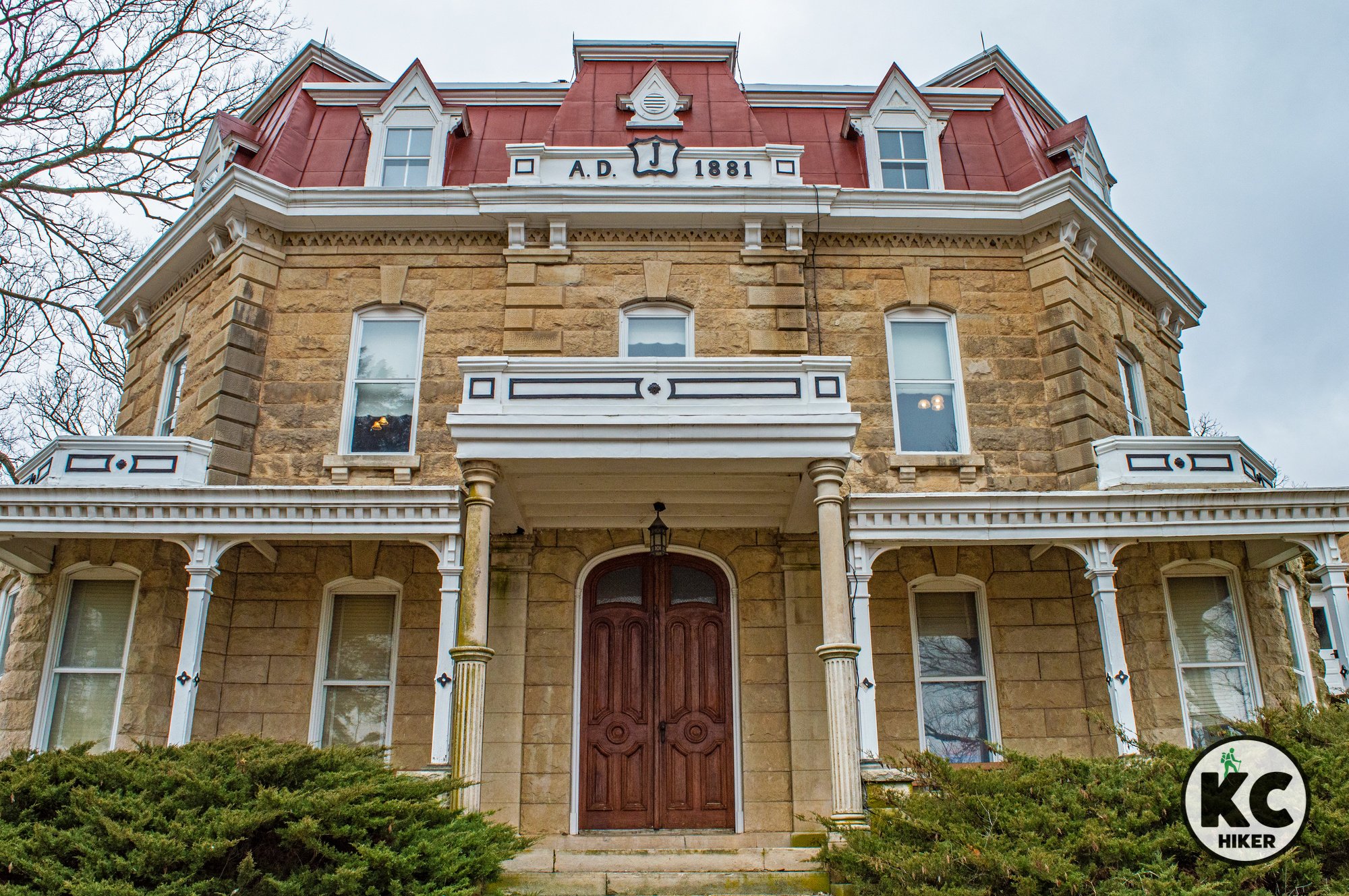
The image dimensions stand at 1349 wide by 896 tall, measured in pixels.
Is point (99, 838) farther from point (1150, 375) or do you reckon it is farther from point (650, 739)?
point (1150, 375)

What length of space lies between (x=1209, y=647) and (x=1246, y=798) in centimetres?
724

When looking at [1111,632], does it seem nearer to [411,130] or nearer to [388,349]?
[388,349]

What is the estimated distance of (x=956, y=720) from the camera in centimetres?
1120

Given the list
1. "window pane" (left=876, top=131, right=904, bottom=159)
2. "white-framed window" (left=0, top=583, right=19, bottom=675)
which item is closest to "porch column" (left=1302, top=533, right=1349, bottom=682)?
"window pane" (left=876, top=131, right=904, bottom=159)

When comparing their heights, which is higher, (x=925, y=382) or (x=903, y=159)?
(x=903, y=159)

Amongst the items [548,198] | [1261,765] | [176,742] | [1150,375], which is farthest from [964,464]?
[176,742]

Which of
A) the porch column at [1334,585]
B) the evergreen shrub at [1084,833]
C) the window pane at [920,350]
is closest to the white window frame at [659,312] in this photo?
the window pane at [920,350]

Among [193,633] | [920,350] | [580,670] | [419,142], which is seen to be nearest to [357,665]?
[193,633]

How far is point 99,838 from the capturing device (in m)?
6.51

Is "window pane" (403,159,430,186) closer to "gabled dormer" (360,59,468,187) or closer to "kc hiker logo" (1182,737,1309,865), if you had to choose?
"gabled dormer" (360,59,468,187)

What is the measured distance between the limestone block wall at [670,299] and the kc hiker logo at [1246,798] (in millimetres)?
6559

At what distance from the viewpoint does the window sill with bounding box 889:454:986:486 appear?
11.8m

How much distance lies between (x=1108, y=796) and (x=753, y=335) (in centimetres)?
665

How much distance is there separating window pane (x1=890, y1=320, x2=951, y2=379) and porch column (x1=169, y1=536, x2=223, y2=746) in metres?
7.90
